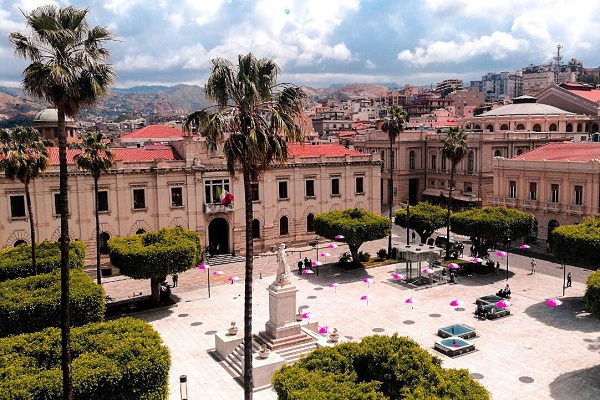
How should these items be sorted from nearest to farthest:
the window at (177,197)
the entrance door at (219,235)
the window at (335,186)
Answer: the window at (177,197), the entrance door at (219,235), the window at (335,186)

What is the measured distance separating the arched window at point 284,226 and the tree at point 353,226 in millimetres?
9562

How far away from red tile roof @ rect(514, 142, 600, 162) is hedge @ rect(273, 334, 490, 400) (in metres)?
43.1

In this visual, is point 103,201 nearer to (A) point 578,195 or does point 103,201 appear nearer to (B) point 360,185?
(B) point 360,185

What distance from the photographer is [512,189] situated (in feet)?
188

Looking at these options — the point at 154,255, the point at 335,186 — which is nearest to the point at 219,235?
the point at 335,186

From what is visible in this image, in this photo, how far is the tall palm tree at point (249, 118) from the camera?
57.0ft

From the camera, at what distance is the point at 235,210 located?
174 feet

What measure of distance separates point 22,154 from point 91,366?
21720mm

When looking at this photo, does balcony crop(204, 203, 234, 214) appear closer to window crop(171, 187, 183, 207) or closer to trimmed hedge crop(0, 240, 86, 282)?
window crop(171, 187, 183, 207)

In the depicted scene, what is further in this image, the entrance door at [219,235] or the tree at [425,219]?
Answer: the entrance door at [219,235]

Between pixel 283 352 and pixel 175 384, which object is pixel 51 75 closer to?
pixel 175 384

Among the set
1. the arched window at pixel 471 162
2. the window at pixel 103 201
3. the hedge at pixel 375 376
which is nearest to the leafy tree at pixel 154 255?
the window at pixel 103 201

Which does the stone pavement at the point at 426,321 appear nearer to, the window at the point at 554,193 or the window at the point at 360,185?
the window at the point at 554,193

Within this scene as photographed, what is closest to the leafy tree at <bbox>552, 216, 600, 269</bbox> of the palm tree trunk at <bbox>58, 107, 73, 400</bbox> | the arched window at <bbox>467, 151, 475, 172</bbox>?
the palm tree trunk at <bbox>58, 107, 73, 400</bbox>
